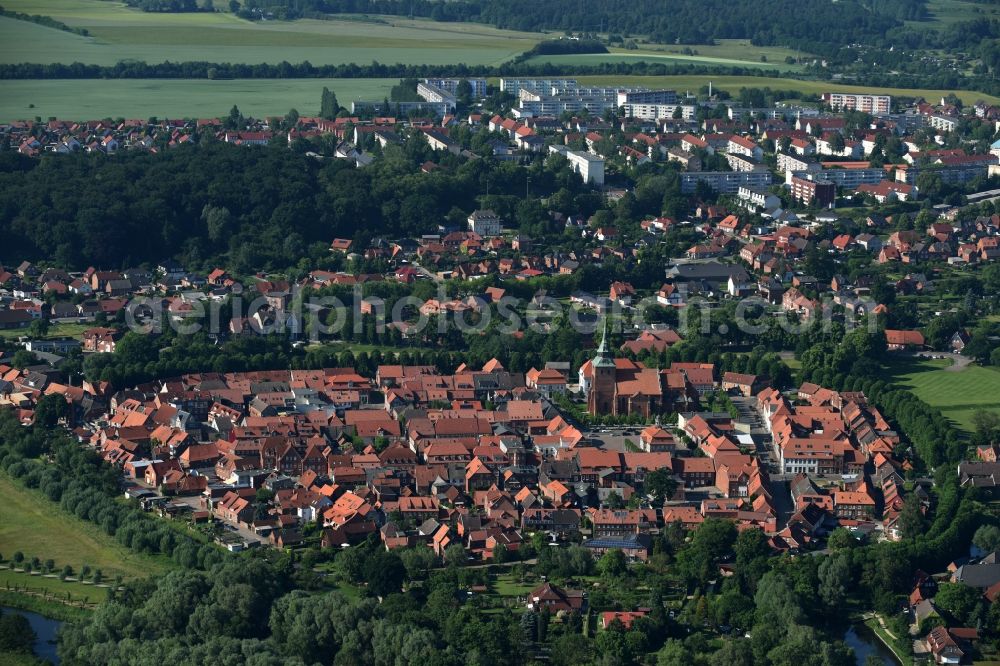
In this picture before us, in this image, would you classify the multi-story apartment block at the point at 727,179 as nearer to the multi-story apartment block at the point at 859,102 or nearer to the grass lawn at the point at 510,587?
the multi-story apartment block at the point at 859,102

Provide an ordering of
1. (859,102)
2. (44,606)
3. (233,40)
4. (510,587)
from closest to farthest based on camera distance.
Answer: (44,606) < (510,587) < (859,102) < (233,40)

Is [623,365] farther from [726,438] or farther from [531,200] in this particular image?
[531,200]

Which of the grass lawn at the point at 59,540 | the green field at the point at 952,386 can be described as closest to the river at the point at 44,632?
the grass lawn at the point at 59,540

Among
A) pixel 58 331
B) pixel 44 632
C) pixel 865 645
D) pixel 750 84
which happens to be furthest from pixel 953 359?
pixel 750 84

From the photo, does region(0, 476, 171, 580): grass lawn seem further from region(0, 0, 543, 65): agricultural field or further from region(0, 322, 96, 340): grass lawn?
region(0, 0, 543, 65): agricultural field

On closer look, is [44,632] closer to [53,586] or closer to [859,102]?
[53,586]

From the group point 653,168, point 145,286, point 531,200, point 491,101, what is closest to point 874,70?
point 491,101
